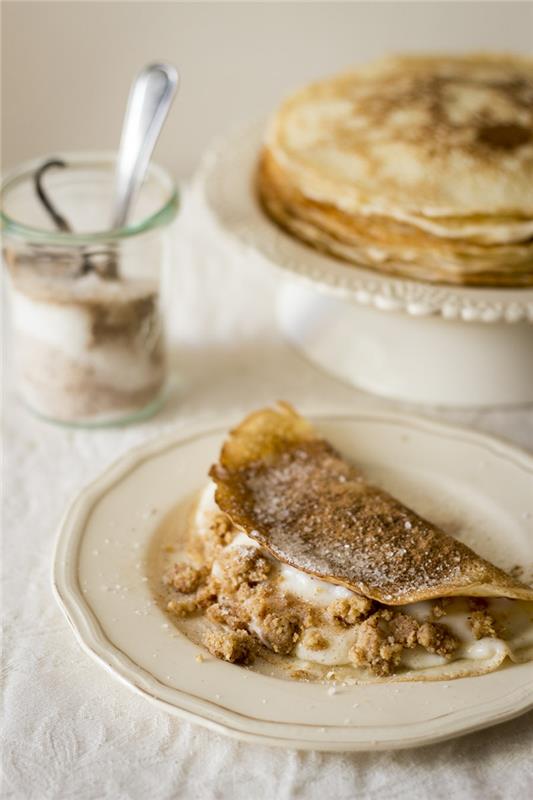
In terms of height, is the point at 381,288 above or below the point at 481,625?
above

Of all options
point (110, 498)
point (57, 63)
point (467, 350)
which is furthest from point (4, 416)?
point (57, 63)

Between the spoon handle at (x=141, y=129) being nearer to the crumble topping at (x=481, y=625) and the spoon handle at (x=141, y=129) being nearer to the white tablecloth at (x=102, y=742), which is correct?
the white tablecloth at (x=102, y=742)

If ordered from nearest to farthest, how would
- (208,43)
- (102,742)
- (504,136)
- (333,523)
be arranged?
(102,742)
(333,523)
(504,136)
(208,43)

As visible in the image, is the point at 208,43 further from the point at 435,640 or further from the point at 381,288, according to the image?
the point at 435,640

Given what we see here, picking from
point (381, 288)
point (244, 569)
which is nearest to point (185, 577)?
point (244, 569)

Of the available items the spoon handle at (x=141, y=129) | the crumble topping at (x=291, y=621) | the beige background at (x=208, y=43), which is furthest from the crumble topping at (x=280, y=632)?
the beige background at (x=208, y=43)
